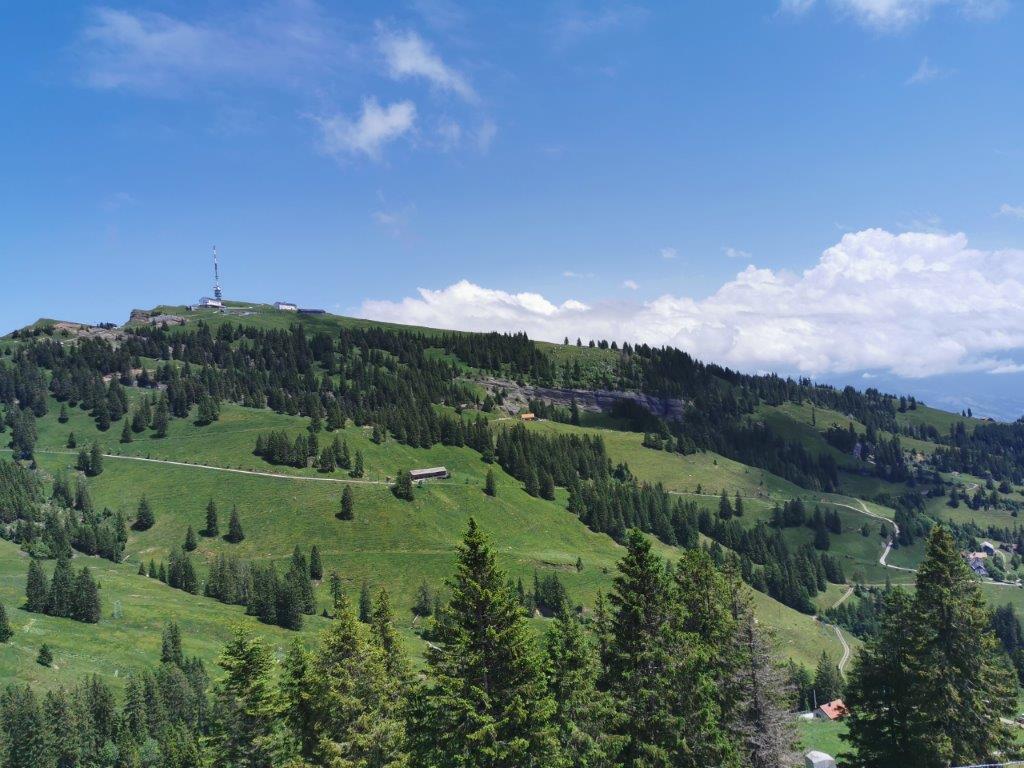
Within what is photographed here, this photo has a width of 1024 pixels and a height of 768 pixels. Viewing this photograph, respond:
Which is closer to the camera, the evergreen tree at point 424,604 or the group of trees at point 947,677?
the group of trees at point 947,677

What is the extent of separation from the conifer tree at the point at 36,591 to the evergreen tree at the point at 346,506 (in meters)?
65.9

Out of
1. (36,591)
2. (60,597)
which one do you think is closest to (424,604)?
(60,597)

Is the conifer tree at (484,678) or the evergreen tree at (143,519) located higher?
the conifer tree at (484,678)

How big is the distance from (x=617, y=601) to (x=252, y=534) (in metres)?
142

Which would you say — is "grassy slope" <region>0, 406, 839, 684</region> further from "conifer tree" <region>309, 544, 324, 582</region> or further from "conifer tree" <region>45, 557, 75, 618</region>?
"conifer tree" <region>45, 557, 75, 618</region>

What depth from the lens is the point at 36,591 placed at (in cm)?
10344

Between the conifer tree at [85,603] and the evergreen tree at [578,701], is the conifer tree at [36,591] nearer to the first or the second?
the conifer tree at [85,603]

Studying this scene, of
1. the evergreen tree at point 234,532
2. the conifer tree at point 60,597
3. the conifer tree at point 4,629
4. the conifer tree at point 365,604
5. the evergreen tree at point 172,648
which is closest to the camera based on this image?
the conifer tree at point 4,629

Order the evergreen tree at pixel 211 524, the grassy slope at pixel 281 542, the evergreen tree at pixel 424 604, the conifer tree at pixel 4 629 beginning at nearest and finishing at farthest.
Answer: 1. the conifer tree at pixel 4 629
2. the grassy slope at pixel 281 542
3. the evergreen tree at pixel 424 604
4. the evergreen tree at pixel 211 524

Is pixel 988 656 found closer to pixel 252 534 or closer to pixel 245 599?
pixel 245 599

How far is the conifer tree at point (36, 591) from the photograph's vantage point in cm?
10281

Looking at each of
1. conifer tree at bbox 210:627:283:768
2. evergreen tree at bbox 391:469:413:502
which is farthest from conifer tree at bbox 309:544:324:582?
conifer tree at bbox 210:627:283:768

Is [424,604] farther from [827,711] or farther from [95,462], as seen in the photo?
[95,462]

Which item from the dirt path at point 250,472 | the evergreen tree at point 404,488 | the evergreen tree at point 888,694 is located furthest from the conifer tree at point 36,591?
the evergreen tree at point 888,694
